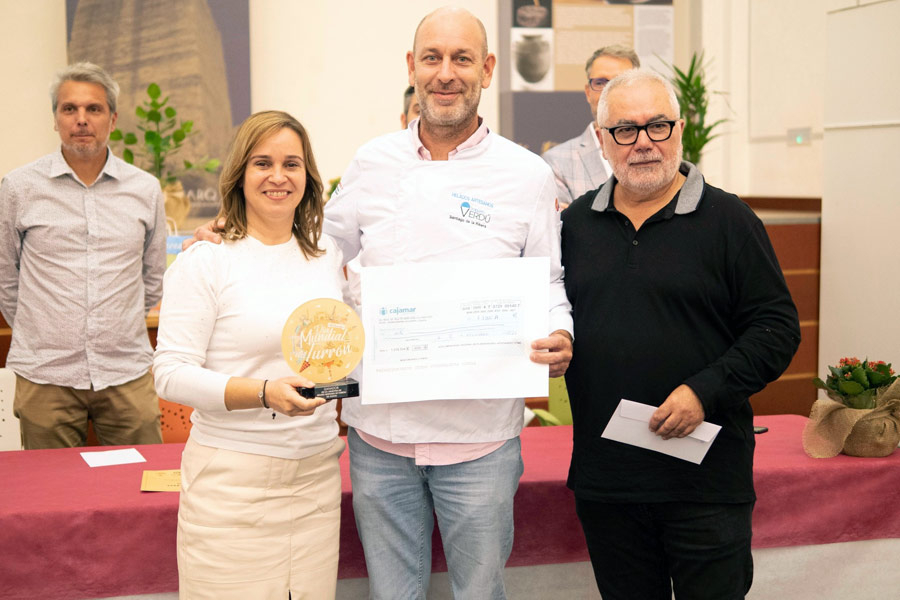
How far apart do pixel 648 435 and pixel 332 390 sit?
2.33 feet

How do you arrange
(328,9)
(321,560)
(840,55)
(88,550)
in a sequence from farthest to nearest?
(328,9), (840,55), (88,550), (321,560)

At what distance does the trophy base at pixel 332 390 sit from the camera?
5.66ft

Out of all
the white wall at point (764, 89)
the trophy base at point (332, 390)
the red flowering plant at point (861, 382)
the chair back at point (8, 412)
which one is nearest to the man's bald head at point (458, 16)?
the trophy base at point (332, 390)

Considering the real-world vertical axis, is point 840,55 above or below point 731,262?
above

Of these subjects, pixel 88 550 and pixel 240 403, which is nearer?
pixel 240 403

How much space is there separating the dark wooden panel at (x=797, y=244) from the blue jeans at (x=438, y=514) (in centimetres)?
394

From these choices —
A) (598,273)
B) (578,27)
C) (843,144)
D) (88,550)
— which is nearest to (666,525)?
(598,273)

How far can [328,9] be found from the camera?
6.14 meters

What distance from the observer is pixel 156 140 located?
4977 millimetres

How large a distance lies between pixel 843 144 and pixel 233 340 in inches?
174

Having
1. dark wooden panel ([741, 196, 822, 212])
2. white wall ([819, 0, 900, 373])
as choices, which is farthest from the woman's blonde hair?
dark wooden panel ([741, 196, 822, 212])

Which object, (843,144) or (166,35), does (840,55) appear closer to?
(843,144)

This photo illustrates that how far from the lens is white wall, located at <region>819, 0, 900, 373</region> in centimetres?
482

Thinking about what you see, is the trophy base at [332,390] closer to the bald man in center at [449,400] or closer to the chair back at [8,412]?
the bald man in center at [449,400]
